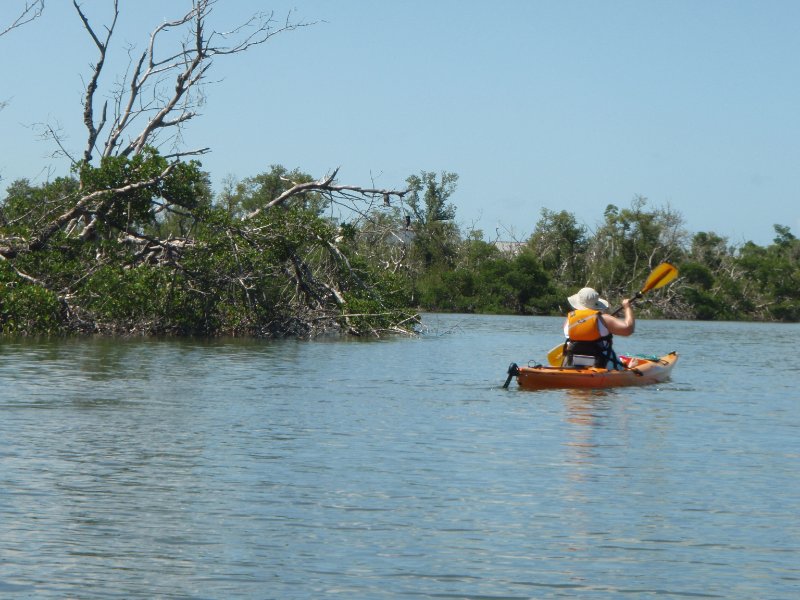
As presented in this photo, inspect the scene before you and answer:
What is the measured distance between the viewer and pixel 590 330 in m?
17.2

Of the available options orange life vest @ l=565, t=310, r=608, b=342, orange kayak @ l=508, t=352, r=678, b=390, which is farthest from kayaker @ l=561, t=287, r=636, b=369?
orange kayak @ l=508, t=352, r=678, b=390

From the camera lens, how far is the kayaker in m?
17.0

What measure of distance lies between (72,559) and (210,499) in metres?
1.93

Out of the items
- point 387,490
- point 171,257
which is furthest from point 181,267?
point 387,490

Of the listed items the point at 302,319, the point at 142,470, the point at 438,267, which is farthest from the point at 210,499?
the point at 438,267

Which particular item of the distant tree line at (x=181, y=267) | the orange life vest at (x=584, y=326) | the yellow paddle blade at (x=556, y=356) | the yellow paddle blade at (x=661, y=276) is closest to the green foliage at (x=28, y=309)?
the distant tree line at (x=181, y=267)

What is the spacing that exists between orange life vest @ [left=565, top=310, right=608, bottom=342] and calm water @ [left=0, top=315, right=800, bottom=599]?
847mm

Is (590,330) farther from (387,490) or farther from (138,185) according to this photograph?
(138,185)

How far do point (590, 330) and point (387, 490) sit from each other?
8.73m

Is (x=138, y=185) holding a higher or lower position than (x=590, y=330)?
higher

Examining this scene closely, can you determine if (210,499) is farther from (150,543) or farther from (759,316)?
(759,316)

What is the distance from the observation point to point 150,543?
700 cm

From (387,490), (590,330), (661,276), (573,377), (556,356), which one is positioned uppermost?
(661,276)

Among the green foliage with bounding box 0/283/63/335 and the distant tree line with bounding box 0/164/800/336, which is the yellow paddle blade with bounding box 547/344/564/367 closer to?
the distant tree line with bounding box 0/164/800/336
